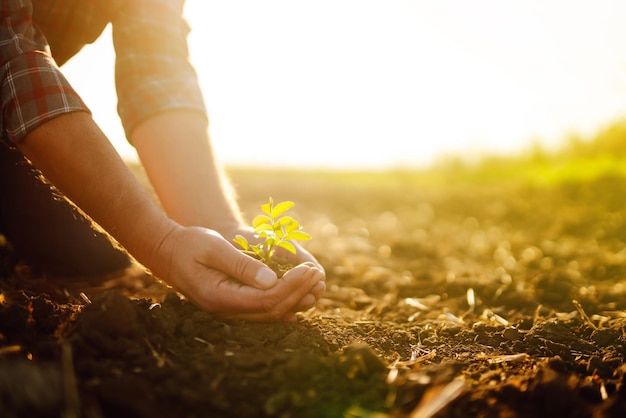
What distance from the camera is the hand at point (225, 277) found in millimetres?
1622

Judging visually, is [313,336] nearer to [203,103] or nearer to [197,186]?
[197,186]

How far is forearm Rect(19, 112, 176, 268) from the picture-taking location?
1.69 meters

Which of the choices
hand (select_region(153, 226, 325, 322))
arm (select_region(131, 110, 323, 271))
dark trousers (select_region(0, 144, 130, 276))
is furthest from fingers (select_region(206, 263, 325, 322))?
dark trousers (select_region(0, 144, 130, 276))

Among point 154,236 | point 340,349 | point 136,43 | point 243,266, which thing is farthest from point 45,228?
point 340,349

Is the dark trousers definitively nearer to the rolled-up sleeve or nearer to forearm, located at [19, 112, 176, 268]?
forearm, located at [19, 112, 176, 268]

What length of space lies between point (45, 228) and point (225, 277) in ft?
3.07

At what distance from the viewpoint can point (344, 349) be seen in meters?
1.65

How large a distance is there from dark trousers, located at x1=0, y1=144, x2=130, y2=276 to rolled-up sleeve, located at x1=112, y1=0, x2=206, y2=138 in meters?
0.47

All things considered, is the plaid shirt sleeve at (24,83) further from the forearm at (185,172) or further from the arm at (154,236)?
the forearm at (185,172)

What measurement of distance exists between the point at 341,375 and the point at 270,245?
1.88ft

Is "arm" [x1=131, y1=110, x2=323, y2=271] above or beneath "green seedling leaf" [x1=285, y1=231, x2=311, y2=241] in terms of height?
above

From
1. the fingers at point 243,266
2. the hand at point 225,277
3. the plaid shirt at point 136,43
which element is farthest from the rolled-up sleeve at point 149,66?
the fingers at point 243,266

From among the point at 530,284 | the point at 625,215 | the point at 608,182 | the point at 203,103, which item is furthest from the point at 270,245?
the point at 608,182

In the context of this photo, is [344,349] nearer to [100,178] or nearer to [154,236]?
[154,236]
